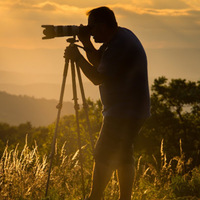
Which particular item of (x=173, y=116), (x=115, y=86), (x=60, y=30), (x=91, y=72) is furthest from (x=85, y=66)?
(x=173, y=116)

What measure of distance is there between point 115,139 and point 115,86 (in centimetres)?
48

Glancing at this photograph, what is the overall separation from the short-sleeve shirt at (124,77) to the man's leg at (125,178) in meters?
0.53

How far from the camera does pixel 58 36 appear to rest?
3293mm

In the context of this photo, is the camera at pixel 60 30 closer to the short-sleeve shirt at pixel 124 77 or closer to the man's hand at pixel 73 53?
the man's hand at pixel 73 53

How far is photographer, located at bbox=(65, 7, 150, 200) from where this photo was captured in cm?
296

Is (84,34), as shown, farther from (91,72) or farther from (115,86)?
(115,86)

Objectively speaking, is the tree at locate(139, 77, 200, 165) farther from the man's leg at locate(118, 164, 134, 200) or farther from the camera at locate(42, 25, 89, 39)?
the camera at locate(42, 25, 89, 39)

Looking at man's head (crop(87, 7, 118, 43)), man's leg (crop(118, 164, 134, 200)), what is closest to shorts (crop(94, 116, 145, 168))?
man's leg (crop(118, 164, 134, 200))

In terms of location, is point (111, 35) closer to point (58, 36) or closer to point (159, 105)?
point (58, 36)

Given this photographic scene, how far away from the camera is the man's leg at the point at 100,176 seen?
3164 millimetres

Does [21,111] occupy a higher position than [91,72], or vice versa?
[91,72]

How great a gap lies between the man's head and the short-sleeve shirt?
0.23ft

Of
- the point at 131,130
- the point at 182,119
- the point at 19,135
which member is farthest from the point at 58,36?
the point at 19,135

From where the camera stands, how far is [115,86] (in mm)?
3021
